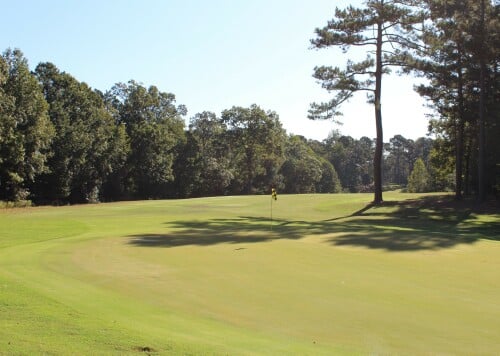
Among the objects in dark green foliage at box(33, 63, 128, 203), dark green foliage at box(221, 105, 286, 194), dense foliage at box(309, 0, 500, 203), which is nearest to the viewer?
dense foliage at box(309, 0, 500, 203)

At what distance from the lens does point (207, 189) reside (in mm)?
80188

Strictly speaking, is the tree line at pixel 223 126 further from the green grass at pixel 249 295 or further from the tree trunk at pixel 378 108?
the green grass at pixel 249 295

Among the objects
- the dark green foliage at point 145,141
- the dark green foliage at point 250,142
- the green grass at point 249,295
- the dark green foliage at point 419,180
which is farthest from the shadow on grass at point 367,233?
the dark green foliage at point 419,180

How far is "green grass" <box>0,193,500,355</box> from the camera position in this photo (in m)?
6.03

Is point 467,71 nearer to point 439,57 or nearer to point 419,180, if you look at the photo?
point 439,57

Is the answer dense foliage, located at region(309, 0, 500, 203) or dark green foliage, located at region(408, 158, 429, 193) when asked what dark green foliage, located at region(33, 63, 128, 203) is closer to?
dense foliage, located at region(309, 0, 500, 203)

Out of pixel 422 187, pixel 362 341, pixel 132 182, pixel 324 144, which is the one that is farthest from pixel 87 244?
pixel 324 144

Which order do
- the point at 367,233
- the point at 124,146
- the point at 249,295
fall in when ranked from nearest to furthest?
the point at 249,295 → the point at 367,233 → the point at 124,146

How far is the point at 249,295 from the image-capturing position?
344 inches

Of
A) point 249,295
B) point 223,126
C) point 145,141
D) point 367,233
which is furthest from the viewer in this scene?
point 223,126

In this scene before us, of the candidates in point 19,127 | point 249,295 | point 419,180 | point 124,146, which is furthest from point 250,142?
point 249,295

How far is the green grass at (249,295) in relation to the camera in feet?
19.8

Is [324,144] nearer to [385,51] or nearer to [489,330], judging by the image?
[385,51]

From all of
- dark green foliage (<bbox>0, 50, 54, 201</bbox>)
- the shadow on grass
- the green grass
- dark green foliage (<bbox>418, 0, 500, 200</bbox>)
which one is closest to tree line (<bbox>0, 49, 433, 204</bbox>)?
dark green foliage (<bbox>0, 50, 54, 201</bbox>)
